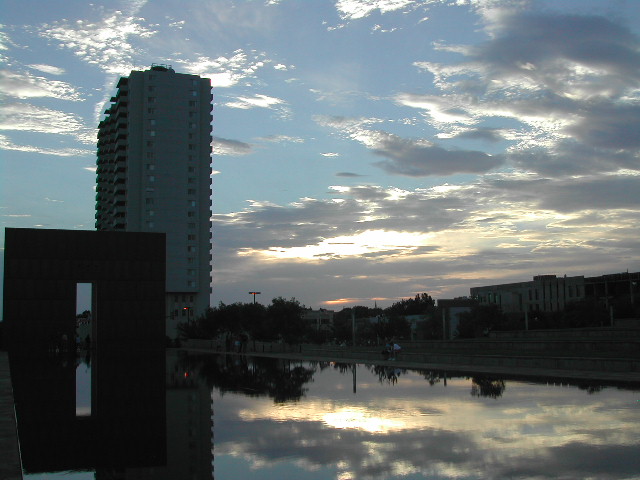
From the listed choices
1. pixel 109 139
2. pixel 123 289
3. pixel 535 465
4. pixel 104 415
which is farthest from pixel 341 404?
pixel 109 139

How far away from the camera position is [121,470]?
8852 millimetres

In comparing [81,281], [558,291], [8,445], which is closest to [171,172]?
[81,281]

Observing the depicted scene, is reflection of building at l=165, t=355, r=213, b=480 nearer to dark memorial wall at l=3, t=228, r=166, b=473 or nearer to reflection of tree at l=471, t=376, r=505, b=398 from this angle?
reflection of tree at l=471, t=376, r=505, b=398

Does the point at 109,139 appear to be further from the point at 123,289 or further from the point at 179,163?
the point at 123,289

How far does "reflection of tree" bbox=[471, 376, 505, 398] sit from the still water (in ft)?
0.20

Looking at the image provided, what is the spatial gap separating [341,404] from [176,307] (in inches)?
4172

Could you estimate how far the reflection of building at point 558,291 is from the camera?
97.8 meters

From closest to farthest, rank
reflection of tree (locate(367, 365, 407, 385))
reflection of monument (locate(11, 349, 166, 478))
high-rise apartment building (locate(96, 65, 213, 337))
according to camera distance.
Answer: reflection of monument (locate(11, 349, 166, 478)), reflection of tree (locate(367, 365, 407, 385)), high-rise apartment building (locate(96, 65, 213, 337))

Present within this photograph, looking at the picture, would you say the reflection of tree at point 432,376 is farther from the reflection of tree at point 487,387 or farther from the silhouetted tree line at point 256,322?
the silhouetted tree line at point 256,322

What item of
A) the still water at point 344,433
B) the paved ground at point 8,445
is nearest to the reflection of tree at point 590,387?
the still water at point 344,433

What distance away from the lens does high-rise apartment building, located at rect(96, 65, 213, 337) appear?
11794 cm

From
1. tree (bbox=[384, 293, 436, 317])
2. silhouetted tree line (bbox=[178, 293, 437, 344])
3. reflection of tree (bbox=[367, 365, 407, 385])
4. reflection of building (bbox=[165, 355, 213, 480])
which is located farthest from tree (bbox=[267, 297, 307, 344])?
tree (bbox=[384, 293, 436, 317])

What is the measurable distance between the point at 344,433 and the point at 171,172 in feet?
365

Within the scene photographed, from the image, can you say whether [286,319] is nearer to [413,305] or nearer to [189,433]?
[189,433]
